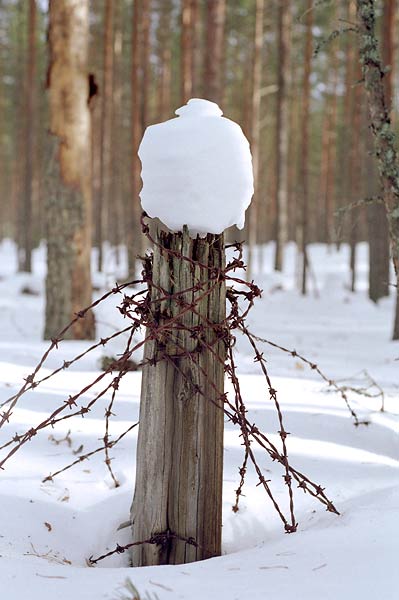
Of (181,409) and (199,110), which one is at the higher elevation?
(199,110)

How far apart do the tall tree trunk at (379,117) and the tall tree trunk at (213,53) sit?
577 centimetres

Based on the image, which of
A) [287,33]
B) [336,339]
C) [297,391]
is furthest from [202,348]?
[287,33]

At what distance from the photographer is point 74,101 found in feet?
18.5

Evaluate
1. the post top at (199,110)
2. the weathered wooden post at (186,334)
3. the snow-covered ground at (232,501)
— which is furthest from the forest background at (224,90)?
the weathered wooden post at (186,334)

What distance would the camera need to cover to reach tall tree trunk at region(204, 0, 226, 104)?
27.9 ft

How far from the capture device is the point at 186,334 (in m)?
1.87

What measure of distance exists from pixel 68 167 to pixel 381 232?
640cm

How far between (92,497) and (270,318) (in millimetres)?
8201

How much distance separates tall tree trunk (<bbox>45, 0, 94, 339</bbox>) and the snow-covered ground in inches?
18.7

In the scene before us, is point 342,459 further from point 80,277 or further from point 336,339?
point 336,339

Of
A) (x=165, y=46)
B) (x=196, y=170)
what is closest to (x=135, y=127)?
(x=165, y=46)

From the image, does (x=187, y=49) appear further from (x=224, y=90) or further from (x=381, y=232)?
(x=381, y=232)

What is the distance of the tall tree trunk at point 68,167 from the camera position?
562 cm

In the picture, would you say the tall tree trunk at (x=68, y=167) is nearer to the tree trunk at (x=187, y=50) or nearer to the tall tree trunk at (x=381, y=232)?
the tall tree trunk at (x=381, y=232)
